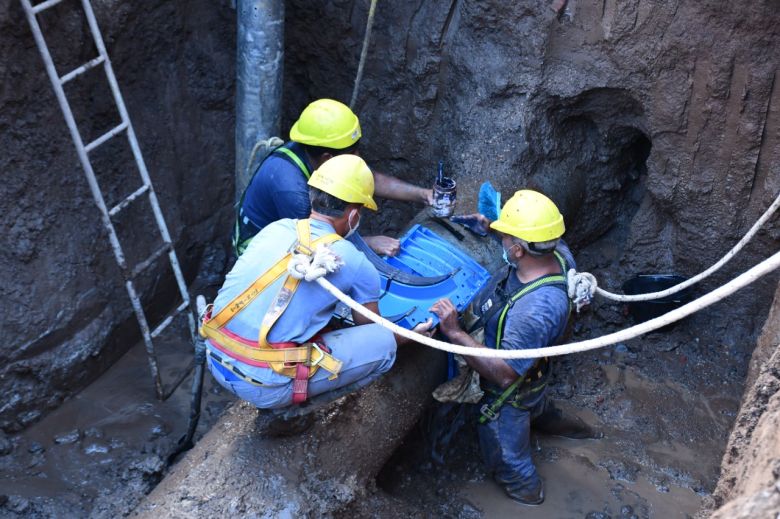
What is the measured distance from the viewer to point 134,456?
5129mm

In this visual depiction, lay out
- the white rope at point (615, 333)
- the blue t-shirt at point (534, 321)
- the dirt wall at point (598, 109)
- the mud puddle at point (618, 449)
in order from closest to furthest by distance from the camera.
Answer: the white rope at point (615, 333) < the blue t-shirt at point (534, 321) < the mud puddle at point (618, 449) < the dirt wall at point (598, 109)

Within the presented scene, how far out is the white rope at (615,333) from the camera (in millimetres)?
2998

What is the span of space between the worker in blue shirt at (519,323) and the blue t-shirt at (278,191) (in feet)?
3.38

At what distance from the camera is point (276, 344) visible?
3.77 m

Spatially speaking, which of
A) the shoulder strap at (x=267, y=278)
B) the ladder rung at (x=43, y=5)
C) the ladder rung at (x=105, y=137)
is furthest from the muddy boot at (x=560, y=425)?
the ladder rung at (x=43, y=5)

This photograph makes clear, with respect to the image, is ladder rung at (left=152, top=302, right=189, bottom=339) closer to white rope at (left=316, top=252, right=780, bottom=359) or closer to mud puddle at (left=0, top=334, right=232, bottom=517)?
mud puddle at (left=0, top=334, right=232, bottom=517)

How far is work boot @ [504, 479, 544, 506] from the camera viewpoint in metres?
4.87

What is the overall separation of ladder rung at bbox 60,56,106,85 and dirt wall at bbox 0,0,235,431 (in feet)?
0.54

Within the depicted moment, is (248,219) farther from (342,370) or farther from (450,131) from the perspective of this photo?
(450,131)

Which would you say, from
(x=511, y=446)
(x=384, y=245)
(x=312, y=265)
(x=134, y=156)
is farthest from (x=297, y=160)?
(x=511, y=446)

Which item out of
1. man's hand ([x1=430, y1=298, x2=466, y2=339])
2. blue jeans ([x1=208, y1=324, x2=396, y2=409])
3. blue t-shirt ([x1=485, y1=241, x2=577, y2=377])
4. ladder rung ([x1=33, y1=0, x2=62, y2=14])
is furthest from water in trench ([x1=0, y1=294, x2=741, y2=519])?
ladder rung ([x1=33, y1=0, x2=62, y2=14])

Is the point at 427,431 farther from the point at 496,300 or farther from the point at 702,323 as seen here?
the point at 702,323

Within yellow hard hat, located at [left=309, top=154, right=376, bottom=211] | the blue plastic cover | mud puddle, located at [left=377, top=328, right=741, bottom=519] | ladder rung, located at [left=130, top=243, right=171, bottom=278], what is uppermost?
yellow hard hat, located at [left=309, top=154, right=376, bottom=211]

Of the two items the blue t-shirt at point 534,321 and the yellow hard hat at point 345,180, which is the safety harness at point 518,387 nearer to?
the blue t-shirt at point 534,321
